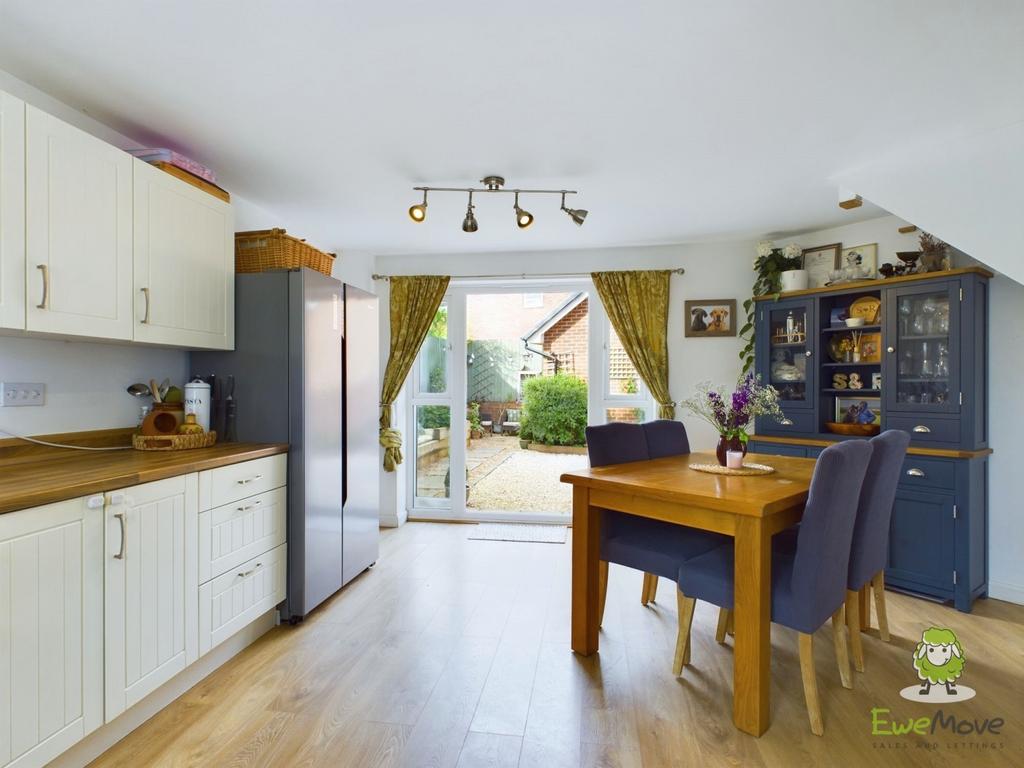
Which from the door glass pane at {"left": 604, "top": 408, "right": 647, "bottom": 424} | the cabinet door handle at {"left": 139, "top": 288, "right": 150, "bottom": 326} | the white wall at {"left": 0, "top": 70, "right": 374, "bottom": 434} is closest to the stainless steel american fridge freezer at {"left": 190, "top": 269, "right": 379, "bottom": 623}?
the white wall at {"left": 0, "top": 70, "right": 374, "bottom": 434}

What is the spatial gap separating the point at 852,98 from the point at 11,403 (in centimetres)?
347

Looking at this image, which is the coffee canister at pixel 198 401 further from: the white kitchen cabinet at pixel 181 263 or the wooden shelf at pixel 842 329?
the wooden shelf at pixel 842 329

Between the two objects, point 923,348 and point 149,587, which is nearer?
point 149,587

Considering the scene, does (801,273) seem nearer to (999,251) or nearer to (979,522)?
(999,251)

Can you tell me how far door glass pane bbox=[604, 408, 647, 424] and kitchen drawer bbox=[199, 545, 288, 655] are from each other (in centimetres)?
276

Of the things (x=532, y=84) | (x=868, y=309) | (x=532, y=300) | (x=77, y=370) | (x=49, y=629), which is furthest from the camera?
(x=532, y=300)

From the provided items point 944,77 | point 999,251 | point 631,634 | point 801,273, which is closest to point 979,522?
point 999,251

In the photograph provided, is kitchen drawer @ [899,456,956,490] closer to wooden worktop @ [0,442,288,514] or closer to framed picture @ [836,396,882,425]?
framed picture @ [836,396,882,425]

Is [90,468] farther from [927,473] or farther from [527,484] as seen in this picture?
[927,473]

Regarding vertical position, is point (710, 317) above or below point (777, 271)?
below

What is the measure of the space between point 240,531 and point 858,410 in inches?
146

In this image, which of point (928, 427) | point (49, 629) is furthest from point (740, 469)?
→ point (49, 629)

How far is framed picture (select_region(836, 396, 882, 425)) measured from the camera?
138 inches

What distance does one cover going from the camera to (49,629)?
1.54 metres
